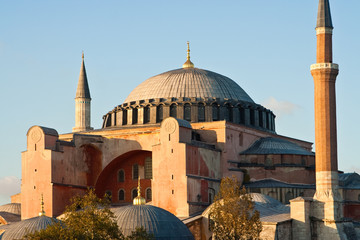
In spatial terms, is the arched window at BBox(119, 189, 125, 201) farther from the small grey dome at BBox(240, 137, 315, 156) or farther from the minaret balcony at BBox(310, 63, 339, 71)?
the minaret balcony at BBox(310, 63, 339, 71)

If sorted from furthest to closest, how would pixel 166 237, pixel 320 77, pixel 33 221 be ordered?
pixel 320 77, pixel 33 221, pixel 166 237

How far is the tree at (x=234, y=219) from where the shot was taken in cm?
3662

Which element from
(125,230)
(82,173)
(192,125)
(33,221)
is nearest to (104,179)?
(82,173)

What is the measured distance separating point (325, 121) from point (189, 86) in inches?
442

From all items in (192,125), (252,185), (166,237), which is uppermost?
(192,125)

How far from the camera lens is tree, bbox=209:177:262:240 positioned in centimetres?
3662

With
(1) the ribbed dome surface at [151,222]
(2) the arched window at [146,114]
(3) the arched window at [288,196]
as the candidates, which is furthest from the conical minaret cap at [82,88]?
(1) the ribbed dome surface at [151,222]

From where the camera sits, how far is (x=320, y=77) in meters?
41.7

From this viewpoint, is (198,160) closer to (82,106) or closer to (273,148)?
(273,148)

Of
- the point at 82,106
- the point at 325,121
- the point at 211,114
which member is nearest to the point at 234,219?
the point at 325,121

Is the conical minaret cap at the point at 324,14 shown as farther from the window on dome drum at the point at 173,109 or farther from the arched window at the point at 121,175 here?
the arched window at the point at 121,175

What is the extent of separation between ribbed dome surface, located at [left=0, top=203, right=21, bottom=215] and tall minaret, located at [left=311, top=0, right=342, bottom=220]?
17376mm

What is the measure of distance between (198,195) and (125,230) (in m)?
7.83

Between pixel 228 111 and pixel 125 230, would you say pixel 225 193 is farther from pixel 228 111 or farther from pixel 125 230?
pixel 228 111
